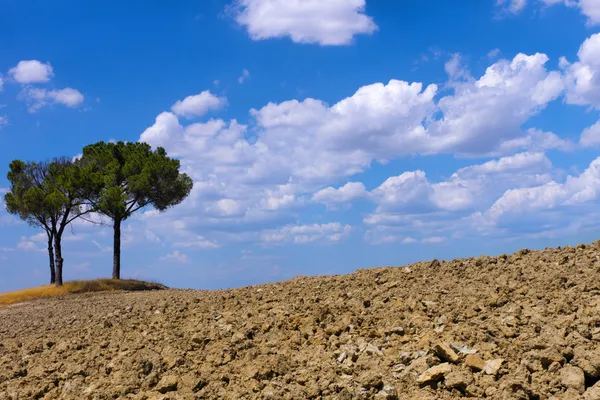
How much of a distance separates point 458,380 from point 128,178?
30778 millimetres

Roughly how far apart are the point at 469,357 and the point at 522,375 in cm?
56

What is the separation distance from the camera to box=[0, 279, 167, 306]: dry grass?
91.6 feet

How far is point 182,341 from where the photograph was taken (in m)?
8.12

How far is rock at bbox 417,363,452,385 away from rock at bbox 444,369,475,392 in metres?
0.09

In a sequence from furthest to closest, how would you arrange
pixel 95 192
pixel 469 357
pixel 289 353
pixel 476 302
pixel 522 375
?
pixel 95 192
pixel 476 302
pixel 289 353
pixel 469 357
pixel 522 375

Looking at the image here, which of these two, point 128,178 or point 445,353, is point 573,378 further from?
point 128,178

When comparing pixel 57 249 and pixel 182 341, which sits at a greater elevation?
pixel 57 249

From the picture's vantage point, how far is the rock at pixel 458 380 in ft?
17.7

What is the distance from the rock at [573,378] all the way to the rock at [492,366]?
1.89 feet

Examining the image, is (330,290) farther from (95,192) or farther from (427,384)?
(95,192)

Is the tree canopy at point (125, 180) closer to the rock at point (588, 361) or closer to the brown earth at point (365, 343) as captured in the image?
the brown earth at point (365, 343)

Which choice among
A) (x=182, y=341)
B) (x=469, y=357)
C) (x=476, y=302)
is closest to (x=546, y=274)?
(x=476, y=302)

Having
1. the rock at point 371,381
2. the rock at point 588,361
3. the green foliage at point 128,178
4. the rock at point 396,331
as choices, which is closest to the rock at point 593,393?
the rock at point 588,361

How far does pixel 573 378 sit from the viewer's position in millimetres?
5168
